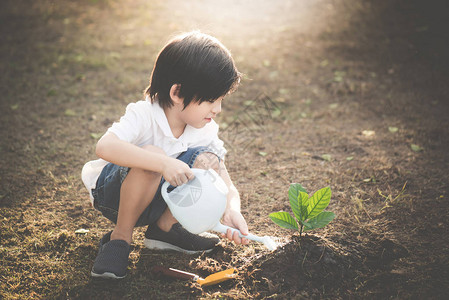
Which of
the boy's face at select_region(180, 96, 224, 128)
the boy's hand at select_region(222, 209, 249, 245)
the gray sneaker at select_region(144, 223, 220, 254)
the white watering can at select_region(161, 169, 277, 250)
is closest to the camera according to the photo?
the white watering can at select_region(161, 169, 277, 250)

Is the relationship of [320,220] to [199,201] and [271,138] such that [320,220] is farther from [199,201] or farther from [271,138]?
[271,138]

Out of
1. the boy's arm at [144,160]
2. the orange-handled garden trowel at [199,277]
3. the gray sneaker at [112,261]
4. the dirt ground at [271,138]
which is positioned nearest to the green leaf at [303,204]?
the dirt ground at [271,138]

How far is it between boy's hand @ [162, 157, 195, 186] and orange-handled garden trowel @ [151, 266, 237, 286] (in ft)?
1.46

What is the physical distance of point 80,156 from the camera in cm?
270

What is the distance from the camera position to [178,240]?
1822mm

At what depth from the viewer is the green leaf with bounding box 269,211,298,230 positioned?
1635mm

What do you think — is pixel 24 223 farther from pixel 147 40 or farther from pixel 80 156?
pixel 147 40

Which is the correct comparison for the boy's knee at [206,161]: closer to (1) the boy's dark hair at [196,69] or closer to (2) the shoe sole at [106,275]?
(1) the boy's dark hair at [196,69]

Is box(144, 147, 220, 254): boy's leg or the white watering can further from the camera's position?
box(144, 147, 220, 254): boy's leg

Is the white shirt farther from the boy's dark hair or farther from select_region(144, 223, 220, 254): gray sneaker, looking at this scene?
select_region(144, 223, 220, 254): gray sneaker

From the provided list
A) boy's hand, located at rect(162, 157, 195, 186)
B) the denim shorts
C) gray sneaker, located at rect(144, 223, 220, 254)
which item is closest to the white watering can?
boy's hand, located at rect(162, 157, 195, 186)

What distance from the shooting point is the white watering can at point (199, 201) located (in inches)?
56.6

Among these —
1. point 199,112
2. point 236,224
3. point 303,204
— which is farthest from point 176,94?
point 303,204

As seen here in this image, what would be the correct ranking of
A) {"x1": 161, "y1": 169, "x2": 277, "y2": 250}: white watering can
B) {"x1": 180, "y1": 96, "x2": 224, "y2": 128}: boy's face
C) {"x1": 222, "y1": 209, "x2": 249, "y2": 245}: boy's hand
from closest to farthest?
{"x1": 161, "y1": 169, "x2": 277, "y2": 250}: white watering can < {"x1": 222, "y1": 209, "x2": 249, "y2": 245}: boy's hand < {"x1": 180, "y1": 96, "x2": 224, "y2": 128}: boy's face
